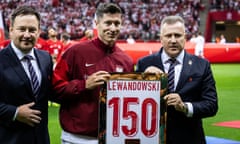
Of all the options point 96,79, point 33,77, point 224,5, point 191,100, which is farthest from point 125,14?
point 96,79

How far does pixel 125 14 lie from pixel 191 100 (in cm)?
3644

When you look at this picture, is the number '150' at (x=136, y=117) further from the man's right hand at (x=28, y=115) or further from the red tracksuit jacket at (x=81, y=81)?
the man's right hand at (x=28, y=115)

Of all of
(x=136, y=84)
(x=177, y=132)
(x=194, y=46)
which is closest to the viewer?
(x=136, y=84)

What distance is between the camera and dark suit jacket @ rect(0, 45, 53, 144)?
3.43 metres

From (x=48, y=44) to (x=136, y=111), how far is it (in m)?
11.6

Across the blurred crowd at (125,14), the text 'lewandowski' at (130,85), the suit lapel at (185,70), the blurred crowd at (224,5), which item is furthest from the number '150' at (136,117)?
the blurred crowd at (224,5)

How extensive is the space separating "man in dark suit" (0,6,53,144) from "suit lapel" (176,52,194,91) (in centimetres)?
100

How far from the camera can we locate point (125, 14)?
39781mm

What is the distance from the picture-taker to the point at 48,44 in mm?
14703

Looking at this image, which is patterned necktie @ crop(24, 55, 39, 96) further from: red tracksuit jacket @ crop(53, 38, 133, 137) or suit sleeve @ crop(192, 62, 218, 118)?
suit sleeve @ crop(192, 62, 218, 118)

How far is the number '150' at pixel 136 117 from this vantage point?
3.35 m

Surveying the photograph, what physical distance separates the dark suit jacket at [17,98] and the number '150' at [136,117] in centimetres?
62

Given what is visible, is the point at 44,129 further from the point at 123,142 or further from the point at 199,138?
the point at 199,138

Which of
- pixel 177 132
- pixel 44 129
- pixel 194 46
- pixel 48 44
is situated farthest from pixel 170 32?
pixel 194 46
